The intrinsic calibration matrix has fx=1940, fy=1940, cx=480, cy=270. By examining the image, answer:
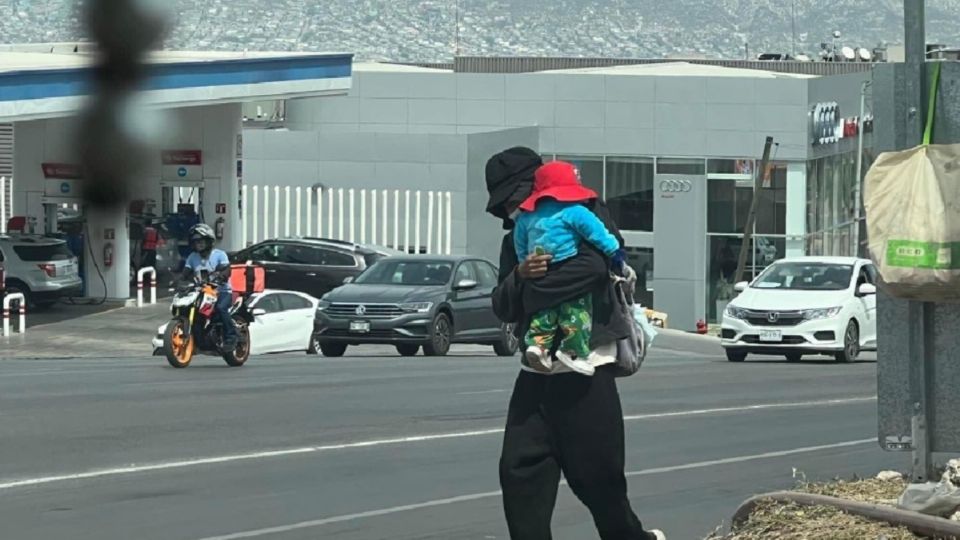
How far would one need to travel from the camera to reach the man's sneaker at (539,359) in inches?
282

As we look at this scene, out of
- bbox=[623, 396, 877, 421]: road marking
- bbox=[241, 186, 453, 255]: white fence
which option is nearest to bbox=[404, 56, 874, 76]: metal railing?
bbox=[241, 186, 453, 255]: white fence

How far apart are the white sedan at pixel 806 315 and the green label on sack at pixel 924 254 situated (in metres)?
20.3

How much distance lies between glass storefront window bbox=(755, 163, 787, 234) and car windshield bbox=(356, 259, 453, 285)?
27.1 m

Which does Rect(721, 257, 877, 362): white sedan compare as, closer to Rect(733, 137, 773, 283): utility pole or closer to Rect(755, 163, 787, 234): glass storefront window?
Rect(733, 137, 773, 283): utility pole

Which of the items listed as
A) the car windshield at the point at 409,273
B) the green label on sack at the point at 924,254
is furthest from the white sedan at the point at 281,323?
the green label on sack at the point at 924,254

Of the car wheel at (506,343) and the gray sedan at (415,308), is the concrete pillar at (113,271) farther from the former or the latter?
the car wheel at (506,343)

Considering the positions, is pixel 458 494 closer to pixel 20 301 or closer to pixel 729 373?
pixel 729 373

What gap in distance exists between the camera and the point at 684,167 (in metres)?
56.2

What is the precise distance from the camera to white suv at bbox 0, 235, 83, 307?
34500mm

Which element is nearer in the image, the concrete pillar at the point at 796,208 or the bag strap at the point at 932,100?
the bag strap at the point at 932,100

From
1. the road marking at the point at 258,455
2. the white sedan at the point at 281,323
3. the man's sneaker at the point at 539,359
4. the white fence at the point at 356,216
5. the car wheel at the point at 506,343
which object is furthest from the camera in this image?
the white fence at the point at 356,216

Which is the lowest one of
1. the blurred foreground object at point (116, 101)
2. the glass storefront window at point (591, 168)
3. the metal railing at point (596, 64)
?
the blurred foreground object at point (116, 101)

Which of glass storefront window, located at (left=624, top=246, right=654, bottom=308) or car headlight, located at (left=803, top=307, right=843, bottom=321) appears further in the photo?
glass storefront window, located at (left=624, top=246, right=654, bottom=308)

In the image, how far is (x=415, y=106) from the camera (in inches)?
2370
